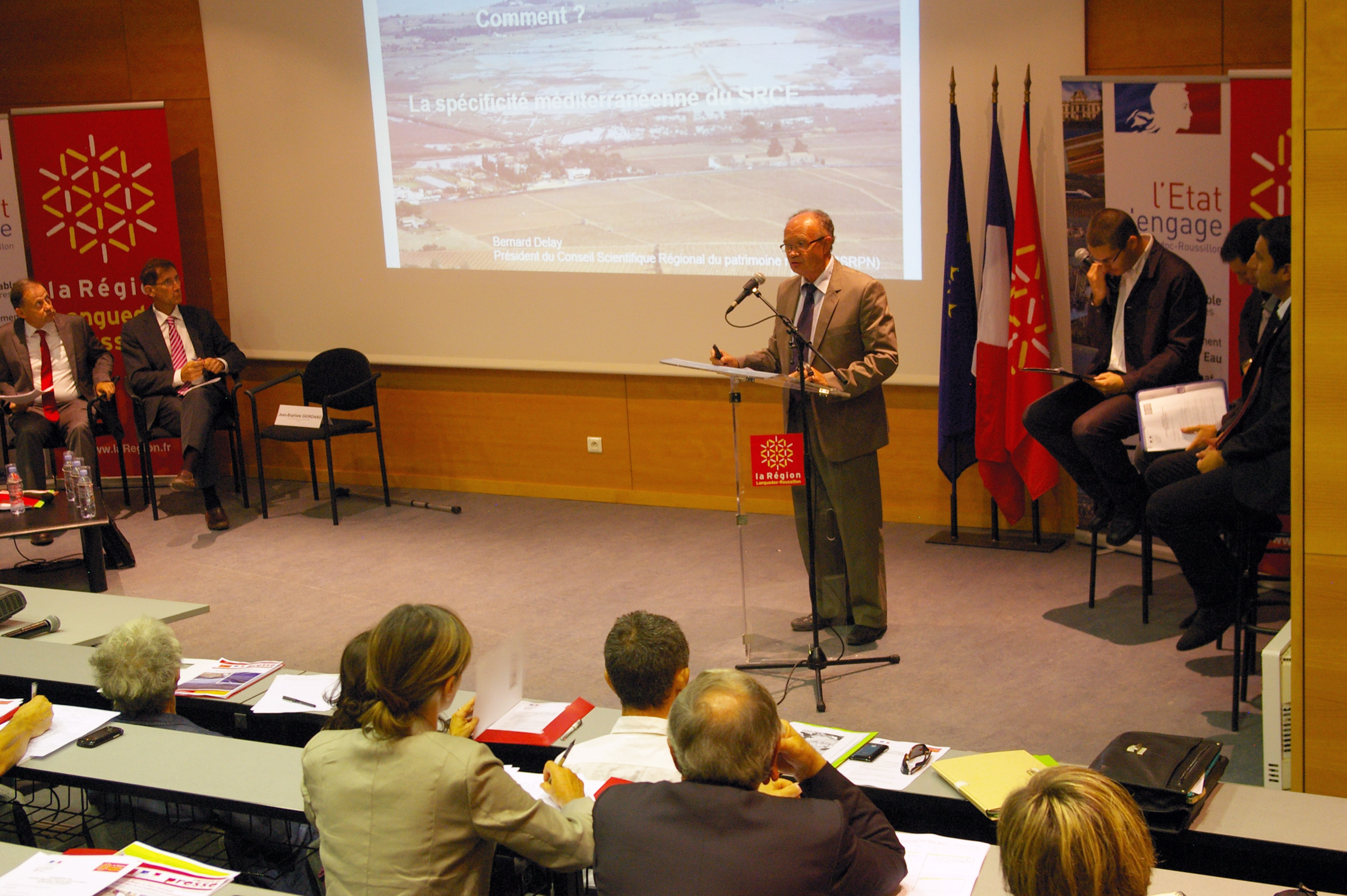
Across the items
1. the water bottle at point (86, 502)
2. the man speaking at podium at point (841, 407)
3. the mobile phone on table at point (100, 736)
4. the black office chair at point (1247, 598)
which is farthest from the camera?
the water bottle at point (86, 502)

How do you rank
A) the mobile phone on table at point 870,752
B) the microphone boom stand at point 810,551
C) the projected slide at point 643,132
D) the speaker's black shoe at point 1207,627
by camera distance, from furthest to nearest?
the projected slide at point 643,132, the speaker's black shoe at point 1207,627, the microphone boom stand at point 810,551, the mobile phone on table at point 870,752

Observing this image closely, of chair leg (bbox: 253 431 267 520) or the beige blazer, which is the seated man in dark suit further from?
chair leg (bbox: 253 431 267 520)

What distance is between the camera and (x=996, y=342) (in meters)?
5.55

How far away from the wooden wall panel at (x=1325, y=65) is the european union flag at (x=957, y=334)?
2944 millimetres

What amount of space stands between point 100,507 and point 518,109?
3.00m

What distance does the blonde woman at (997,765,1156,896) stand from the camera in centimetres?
154

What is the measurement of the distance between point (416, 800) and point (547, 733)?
0.65m

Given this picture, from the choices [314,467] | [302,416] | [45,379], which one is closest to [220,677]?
[302,416]

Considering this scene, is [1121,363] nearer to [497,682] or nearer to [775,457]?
[775,457]

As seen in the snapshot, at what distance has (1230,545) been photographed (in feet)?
13.6

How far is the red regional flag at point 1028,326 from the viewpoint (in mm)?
5387

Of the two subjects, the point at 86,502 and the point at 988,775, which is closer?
the point at 988,775

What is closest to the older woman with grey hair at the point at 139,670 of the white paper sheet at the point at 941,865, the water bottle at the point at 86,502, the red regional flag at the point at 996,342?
the white paper sheet at the point at 941,865

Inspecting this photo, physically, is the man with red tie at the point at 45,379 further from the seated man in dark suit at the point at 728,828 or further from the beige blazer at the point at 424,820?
the seated man in dark suit at the point at 728,828
